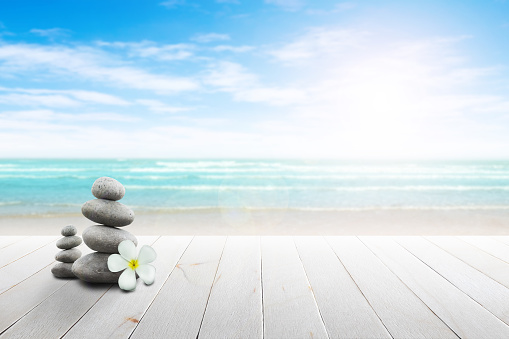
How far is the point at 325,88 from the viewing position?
17688 millimetres

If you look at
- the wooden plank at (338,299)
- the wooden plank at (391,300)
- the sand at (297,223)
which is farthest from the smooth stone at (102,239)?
the sand at (297,223)

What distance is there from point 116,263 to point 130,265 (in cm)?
7

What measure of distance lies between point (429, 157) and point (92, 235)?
102ft

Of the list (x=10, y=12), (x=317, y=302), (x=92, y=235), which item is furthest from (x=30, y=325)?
(x=10, y=12)

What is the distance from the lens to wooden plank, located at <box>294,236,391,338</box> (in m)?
1.10

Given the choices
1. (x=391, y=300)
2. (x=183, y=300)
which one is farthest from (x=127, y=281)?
(x=391, y=300)

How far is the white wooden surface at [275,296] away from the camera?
3.62 ft

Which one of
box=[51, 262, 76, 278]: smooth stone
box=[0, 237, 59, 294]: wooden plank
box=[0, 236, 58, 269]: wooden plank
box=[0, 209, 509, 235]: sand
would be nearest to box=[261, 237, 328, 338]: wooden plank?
box=[51, 262, 76, 278]: smooth stone

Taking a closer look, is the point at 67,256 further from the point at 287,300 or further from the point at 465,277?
the point at 465,277

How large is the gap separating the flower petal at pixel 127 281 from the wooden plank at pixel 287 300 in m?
0.61

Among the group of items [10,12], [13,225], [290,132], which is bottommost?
[13,225]

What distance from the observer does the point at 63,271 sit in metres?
1.56

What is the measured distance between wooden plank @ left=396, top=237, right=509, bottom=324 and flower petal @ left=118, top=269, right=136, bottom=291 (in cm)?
155

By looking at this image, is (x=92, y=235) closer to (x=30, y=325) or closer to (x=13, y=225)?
(x=30, y=325)
